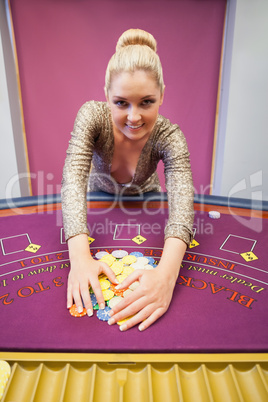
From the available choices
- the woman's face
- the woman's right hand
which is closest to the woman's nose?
Result: the woman's face

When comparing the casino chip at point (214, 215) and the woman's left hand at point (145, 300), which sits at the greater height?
the casino chip at point (214, 215)

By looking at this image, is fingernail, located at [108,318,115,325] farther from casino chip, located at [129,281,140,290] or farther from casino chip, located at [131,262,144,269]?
casino chip, located at [131,262,144,269]

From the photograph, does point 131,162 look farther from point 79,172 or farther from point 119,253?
point 119,253

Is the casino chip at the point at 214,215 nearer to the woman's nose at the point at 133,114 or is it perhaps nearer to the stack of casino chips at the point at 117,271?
the stack of casino chips at the point at 117,271

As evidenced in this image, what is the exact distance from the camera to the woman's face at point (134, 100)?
1.07 m

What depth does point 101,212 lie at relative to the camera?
5.31 ft

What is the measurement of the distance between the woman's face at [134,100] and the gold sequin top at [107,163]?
208mm

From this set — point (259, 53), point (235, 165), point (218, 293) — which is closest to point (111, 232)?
point (218, 293)

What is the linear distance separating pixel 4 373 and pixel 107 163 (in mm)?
1141

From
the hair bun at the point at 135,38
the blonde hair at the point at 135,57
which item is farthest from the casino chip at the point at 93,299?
the hair bun at the point at 135,38

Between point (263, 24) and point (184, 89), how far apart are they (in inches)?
37.7

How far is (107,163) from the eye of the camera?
1635mm

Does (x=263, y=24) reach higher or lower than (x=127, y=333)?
higher

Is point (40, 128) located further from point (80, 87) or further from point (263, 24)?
point (263, 24)
